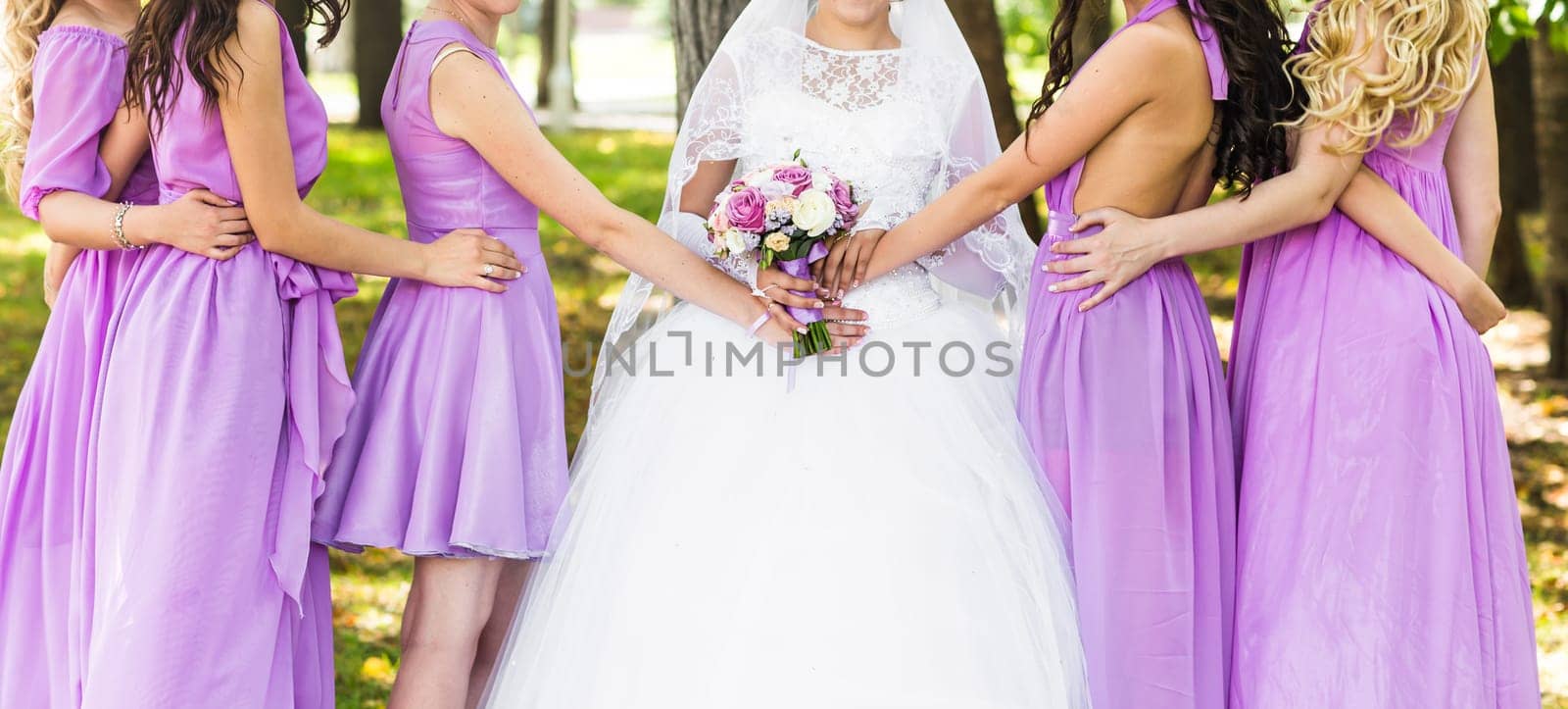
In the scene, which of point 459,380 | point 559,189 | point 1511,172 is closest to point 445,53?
point 559,189

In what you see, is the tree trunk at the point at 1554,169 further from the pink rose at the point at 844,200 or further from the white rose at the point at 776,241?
the white rose at the point at 776,241

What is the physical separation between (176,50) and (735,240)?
1.25 m

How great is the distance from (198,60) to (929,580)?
1.85 metres

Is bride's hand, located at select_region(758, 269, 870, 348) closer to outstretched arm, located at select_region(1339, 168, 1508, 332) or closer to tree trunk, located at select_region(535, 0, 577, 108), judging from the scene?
outstretched arm, located at select_region(1339, 168, 1508, 332)

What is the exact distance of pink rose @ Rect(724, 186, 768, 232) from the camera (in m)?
3.21

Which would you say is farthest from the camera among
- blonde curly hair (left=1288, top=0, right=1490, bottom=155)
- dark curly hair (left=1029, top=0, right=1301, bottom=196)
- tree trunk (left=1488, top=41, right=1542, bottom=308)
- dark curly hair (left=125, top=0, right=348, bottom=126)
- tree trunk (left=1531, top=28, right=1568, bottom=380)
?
tree trunk (left=1488, top=41, right=1542, bottom=308)

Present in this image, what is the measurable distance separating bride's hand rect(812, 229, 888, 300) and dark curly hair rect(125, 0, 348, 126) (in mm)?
1416

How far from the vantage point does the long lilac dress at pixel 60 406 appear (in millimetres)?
3062

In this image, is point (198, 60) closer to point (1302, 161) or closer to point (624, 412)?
point (624, 412)

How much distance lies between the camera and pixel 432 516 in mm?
3170

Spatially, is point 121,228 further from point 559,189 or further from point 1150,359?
point 1150,359

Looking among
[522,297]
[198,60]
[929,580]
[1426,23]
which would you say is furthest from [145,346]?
[1426,23]

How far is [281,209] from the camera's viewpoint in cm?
304

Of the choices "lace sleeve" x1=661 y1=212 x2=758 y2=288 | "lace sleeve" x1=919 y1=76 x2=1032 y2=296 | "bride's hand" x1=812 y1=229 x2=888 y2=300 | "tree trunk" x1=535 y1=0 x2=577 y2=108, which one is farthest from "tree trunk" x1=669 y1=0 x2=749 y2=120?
"tree trunk" x1=535 y1=0 x2=577 y2=108
